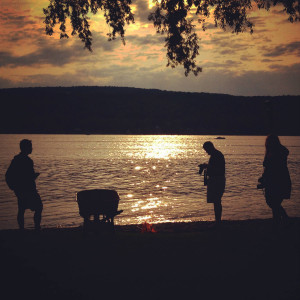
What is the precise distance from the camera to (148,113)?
199125mm

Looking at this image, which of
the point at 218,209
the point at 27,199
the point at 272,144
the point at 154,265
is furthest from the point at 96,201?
the point at 272,144

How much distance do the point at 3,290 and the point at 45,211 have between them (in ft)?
42.7

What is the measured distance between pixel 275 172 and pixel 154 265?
369 cm

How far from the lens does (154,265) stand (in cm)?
696

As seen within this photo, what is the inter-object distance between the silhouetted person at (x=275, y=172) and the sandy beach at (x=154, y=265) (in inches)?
31.2

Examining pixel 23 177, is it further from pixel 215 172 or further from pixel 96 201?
pixel 215 172

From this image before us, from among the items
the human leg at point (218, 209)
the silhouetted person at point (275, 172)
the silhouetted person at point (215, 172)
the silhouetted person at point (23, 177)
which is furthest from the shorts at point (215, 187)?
the silhouetted person at point (23, 177)

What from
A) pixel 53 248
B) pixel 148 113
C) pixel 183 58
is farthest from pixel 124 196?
pixel 148 113

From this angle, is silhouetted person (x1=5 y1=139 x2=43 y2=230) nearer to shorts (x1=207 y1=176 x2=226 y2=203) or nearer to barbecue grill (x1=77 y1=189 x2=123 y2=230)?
barbecue grill (x1=77 y1=189 x2=123 y2=230)

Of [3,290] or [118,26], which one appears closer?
[3,290]

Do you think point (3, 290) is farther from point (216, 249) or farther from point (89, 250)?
point (216, 249)

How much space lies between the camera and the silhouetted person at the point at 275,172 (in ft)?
29.6

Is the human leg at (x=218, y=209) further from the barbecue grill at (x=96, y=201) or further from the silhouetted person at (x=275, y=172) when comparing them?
the barbecue grill at (x=96, y=201)

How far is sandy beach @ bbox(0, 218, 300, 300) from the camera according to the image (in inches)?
225
